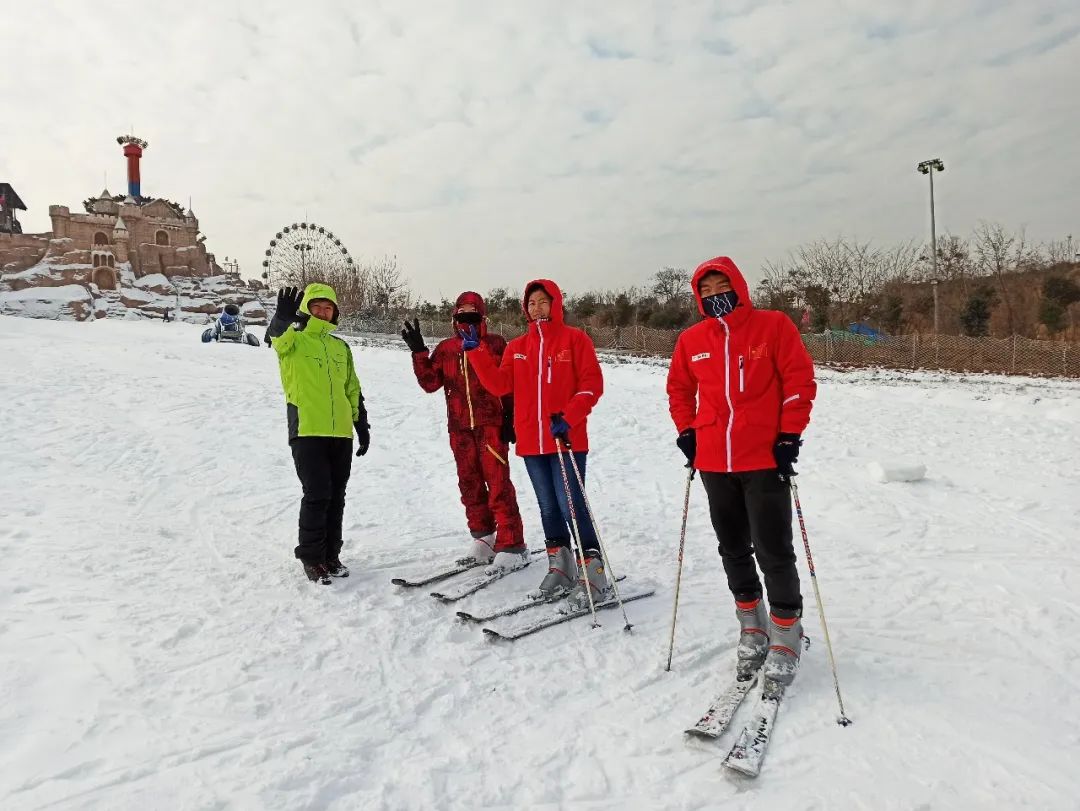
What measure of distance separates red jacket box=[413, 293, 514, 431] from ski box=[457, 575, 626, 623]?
1192 mm

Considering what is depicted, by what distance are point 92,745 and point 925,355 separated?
23.2 metres

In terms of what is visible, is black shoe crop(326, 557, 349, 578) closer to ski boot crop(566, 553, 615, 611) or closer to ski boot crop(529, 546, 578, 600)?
ski boot crop(529, 546, 578, 600)

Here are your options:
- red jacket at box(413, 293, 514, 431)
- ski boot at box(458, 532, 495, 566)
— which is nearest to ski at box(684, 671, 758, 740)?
ski boot at box(458, 532, 495, 566)

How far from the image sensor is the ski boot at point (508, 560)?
171 inches

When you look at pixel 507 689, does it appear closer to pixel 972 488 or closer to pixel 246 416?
pixel 972 488

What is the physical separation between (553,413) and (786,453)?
141 centimetres

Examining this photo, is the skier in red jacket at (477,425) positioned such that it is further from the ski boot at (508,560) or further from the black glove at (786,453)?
the black glove at (786,453)

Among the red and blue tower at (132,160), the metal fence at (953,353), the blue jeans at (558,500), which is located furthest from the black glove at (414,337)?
the red and blue tower at (132,160)

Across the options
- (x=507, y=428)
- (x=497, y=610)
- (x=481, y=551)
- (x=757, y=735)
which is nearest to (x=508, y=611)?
(x=497, y=610)

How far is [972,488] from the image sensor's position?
6645 mm

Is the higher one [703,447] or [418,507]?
[703,447]

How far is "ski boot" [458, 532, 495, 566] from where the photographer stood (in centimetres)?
450

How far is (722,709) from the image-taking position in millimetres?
2697

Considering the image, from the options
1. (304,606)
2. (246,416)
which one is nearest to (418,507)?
(304,606)
